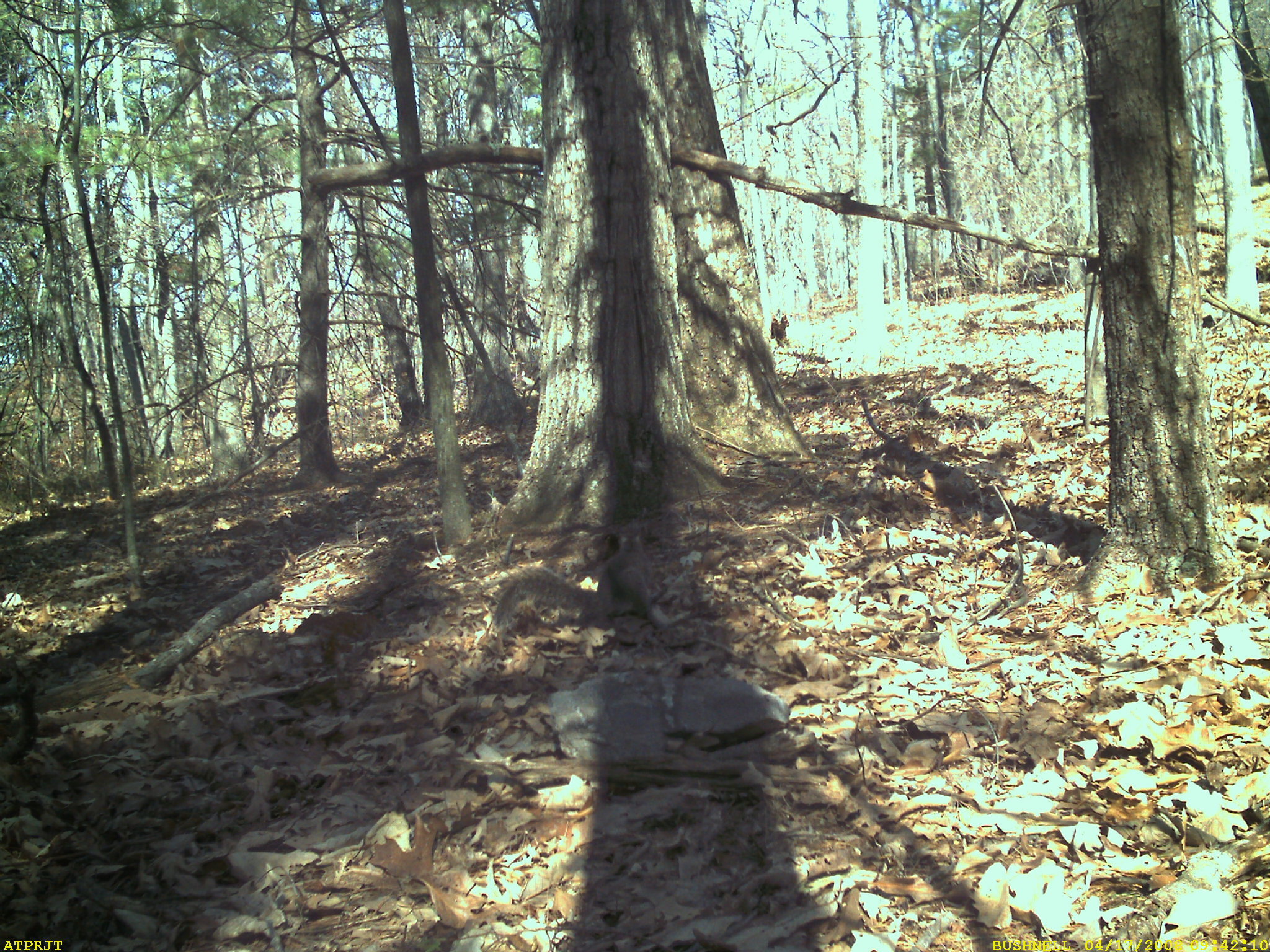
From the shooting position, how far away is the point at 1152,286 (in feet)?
12.7

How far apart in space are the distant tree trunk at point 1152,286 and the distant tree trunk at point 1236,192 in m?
9.70

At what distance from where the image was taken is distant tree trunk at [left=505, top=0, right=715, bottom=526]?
569 cm

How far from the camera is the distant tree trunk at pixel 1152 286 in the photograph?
12.6ft

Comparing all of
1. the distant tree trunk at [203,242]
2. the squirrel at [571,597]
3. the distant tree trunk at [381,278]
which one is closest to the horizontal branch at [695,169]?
the distant tree trunk at [381,278]

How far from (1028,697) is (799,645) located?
A: 1.03 meters

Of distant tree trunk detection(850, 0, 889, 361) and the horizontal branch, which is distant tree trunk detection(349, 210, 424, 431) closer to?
the horizontal branch

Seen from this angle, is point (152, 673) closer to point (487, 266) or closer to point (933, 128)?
point (487, 266)

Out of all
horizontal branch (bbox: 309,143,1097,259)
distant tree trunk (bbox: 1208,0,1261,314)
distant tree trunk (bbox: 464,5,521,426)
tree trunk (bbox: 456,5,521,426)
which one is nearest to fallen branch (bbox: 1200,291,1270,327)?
horizontal branch (bbox: 309,143,1097,259)

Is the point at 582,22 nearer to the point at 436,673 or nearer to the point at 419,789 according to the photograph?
the point at 436,673

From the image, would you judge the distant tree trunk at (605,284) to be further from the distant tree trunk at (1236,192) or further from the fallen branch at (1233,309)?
the distant tree trunk at (1236,192)

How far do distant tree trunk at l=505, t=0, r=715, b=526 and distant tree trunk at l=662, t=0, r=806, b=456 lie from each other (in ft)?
3.30

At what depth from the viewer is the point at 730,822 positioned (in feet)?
10.1

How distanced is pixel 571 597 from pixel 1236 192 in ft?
41.1

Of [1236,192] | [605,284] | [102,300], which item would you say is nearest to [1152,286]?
[605,284]
